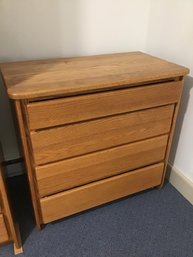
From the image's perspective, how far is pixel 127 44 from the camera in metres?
1.48

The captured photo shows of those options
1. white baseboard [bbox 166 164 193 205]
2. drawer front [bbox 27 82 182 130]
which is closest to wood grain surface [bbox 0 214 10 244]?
drawer front [bbox 27 82 182 130]

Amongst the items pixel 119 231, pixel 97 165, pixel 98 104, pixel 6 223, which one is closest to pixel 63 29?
pixel 98 104

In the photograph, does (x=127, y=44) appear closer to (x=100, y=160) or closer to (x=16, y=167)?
(x=100, y=160)

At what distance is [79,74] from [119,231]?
82 cm

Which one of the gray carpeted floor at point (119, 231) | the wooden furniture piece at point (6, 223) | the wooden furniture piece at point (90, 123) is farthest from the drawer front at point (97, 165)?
the gray carpeted floor at point (119, 231)

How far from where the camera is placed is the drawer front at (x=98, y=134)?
97 centimetres

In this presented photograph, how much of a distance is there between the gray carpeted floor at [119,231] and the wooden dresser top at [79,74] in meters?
0.74

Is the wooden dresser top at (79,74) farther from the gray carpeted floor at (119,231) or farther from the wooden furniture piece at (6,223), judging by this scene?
the gray carpeted floor at (119,231)

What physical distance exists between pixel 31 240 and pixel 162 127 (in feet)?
2.87

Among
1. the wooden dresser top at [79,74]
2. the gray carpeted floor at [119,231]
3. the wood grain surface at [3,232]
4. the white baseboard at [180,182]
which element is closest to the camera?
the wooden dresser top at [79,74]

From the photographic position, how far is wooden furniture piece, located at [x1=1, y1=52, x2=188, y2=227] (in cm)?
91

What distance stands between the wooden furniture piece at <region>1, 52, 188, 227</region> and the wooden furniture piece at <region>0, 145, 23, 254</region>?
12 cm

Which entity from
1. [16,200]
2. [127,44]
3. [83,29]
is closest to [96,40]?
[83,29]

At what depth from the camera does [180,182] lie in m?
1.45
